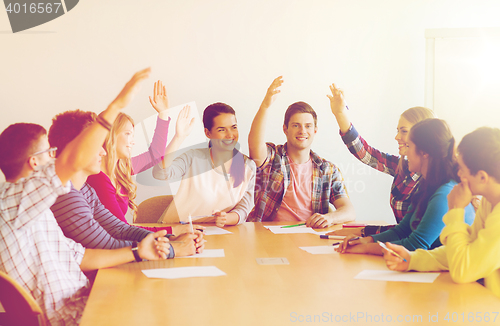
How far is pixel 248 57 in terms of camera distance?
12.2 ft

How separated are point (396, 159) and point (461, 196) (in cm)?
120

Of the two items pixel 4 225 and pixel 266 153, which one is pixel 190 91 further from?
pixel 4 225

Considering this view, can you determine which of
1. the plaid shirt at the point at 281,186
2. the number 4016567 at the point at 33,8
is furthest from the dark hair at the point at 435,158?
the number 4016567 at the point at 33,8

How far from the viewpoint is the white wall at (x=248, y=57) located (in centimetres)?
353

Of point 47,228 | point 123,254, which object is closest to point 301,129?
point 123,254

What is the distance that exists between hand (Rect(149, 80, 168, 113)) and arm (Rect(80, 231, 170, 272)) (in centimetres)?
117

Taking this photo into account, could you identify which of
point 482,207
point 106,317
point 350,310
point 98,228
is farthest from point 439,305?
point 98,228

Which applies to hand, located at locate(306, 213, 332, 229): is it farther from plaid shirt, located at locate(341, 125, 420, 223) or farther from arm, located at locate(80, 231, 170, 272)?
arm, located at locate(80, 231, 170, 272)

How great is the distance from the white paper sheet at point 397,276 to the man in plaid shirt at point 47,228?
73 centimetres

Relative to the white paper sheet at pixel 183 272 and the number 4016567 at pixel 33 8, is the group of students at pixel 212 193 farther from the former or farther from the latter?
the number 4016567 at pixel 33 8

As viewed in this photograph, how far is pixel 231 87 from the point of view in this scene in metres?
3.69

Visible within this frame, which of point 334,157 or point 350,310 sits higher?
point 350,310

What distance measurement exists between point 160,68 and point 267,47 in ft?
3.24

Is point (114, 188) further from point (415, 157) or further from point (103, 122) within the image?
point (415, 157)
